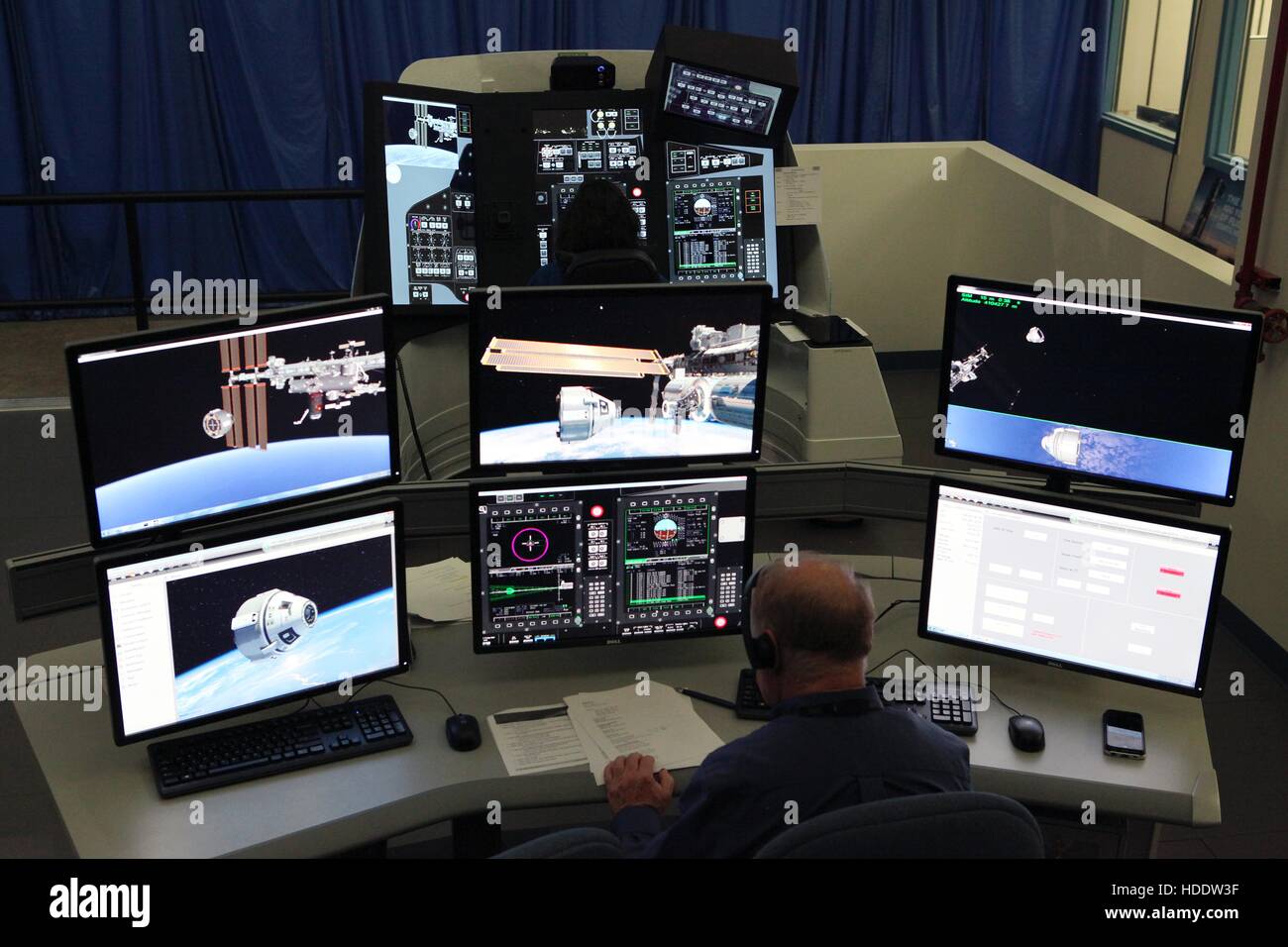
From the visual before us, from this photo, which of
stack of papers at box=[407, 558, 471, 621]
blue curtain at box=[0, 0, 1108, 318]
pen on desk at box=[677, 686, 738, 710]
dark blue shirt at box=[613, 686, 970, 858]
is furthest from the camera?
blue curtain at box=[0, 0, 1108, 318]

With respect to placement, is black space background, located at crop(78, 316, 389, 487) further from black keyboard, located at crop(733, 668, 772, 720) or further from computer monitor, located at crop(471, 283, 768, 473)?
black keyboard, located at crop(733, 668, 772, 720)

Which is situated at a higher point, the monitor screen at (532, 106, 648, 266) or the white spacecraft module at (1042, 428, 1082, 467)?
the monitor screen at (532, 106, 648, 266)

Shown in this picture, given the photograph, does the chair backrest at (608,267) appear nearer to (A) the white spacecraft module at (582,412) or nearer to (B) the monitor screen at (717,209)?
(B) the monitor screen at (717,209)

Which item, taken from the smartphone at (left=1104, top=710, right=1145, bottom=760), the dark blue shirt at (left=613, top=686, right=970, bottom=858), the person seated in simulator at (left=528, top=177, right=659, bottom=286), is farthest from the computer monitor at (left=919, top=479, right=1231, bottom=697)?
the person seated in simulator at (left=528, top=177, right=659, bottom=286)

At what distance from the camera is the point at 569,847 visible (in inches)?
59.7

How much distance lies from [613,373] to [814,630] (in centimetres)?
76

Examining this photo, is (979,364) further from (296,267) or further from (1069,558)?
(296,267)

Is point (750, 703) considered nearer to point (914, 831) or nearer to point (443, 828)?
point (914, 831)

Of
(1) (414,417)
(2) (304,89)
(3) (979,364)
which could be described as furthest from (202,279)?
(3) (979,364)

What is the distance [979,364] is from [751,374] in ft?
1.40

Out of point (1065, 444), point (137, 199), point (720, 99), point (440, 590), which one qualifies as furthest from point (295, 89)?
point (1065, 444)

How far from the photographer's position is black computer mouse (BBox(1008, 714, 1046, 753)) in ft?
7.06

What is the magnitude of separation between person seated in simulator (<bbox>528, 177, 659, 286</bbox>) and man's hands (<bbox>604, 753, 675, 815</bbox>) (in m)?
1.74

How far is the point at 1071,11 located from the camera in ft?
A: 21.8
